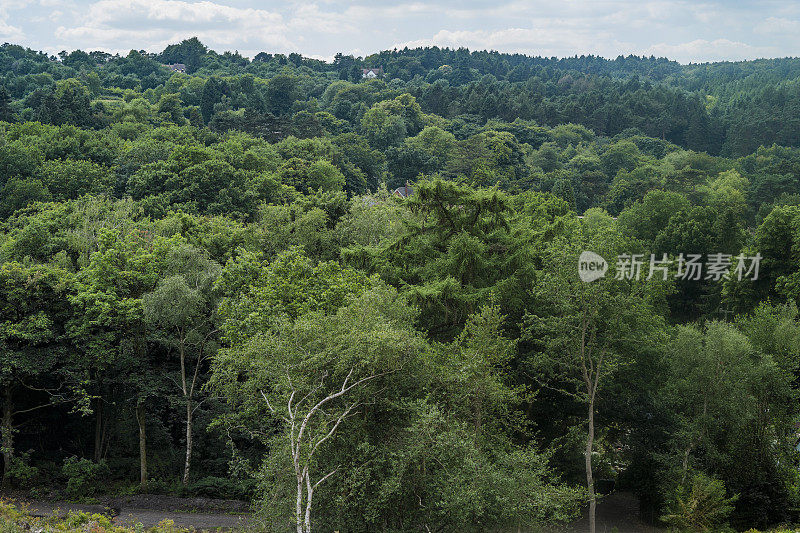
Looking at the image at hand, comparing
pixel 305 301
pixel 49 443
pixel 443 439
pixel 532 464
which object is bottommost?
pixel 49 443

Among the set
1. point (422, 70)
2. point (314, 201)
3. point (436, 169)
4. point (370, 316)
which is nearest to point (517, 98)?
point (436, 169)

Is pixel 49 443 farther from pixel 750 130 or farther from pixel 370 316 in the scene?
pixel 750 130

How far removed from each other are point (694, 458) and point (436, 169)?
56.2 m

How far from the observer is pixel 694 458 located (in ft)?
65.1

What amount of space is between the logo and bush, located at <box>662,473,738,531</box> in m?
6.49

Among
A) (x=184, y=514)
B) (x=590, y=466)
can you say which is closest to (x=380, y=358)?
(x=590, y=466)

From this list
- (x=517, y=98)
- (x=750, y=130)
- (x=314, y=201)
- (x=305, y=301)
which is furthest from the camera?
(x=517, y=98)

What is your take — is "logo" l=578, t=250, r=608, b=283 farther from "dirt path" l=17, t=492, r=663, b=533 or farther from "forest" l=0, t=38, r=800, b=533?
"dirt path" l=17, t=492, r=663, b=533

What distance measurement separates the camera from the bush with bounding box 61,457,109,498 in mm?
20250

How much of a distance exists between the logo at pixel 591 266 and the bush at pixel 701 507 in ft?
21.3

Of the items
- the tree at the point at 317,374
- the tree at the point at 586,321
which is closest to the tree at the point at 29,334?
the tree at the point at 317,374

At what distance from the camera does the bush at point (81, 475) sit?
20.2 metres
